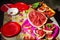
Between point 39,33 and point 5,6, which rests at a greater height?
point 5,6

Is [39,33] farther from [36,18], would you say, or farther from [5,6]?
[5,6]

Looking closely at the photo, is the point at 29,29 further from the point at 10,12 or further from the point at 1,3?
the point at 1,3

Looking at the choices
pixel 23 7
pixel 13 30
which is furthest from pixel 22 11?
pixel 13 30

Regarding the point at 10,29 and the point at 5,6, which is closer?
the point at 10,29

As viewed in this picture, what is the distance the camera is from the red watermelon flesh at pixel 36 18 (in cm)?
75

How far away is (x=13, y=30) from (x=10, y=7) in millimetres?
164

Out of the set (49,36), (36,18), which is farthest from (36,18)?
(49,36)

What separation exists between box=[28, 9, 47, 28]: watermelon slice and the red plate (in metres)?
0.08

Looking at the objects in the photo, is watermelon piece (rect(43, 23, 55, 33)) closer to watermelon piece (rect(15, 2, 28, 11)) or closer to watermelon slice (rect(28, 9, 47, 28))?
watermelon slice (rect(28, 9, 47, 28))

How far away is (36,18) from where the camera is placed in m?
0.77

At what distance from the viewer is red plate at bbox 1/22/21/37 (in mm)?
707

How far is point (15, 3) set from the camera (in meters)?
0.85

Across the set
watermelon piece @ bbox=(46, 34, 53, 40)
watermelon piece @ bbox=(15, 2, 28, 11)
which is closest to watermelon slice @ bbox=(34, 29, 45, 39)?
watermelon piece @ bbox=(46, 34, 53, 40)

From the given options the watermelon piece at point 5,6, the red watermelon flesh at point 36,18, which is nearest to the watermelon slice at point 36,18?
the red watermelon flesh at point 36,18
